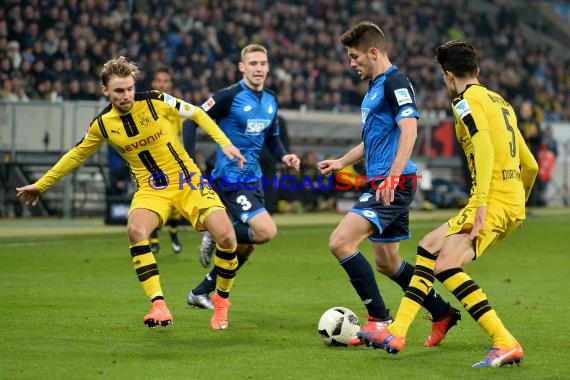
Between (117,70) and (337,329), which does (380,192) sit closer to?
(337,329)

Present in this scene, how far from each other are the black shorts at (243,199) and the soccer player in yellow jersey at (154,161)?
3.15 ft

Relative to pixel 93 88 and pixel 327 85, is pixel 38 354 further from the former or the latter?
pixel 327 85

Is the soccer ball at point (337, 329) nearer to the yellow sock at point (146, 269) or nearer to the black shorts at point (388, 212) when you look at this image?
the black shorts at point (388, 212)

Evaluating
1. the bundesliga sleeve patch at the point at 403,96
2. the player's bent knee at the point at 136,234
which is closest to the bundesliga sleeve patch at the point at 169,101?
the player's bent knee at the point at 136,234

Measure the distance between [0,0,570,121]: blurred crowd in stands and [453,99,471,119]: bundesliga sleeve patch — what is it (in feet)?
54.2

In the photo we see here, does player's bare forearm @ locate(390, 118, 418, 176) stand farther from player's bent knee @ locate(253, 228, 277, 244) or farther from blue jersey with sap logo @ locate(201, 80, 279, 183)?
blue jersey with sap logo @ locate(201, 80, 279, 183)

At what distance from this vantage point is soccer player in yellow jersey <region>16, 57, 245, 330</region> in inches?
338

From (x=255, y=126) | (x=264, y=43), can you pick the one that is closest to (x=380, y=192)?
(x=255, y=126)

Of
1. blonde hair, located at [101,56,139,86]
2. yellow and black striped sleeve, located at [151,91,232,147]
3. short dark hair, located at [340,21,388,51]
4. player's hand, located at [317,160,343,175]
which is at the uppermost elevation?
short dark hair, located at [340,21,388,51]

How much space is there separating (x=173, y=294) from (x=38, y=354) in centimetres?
358

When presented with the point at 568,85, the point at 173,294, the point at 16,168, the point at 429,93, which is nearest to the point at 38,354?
the point at 173,294

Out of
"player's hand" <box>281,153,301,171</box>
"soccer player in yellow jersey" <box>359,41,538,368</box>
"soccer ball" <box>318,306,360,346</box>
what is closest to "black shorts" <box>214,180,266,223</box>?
"player's hand" <box>281,153,301,171</box>

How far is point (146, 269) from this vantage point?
8.36 meters

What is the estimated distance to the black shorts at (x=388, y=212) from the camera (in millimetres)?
7852
